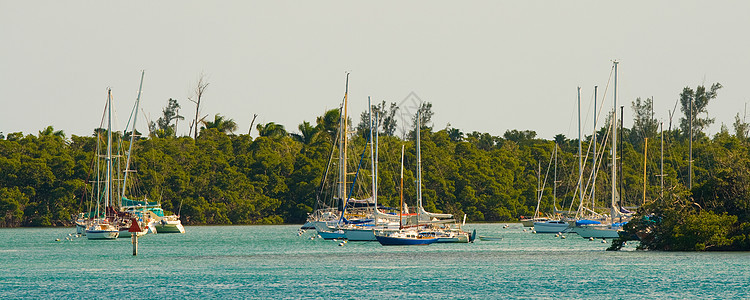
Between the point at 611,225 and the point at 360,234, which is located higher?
the point at 611,225

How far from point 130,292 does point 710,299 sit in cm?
2549

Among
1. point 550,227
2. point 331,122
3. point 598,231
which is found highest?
point 331,122

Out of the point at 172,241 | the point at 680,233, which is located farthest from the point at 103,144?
the point at 680,233

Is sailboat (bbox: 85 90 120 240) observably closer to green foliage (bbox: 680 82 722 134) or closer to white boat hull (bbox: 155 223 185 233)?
white boat hull (bbox: 155 223 185 233)

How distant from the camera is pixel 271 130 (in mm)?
148875

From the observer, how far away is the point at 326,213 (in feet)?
344

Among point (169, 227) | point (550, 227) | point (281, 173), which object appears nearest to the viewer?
point (550, 227)

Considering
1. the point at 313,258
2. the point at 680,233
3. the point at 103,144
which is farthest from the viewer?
the point at 103,144

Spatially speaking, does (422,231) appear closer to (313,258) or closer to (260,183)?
(313,258)

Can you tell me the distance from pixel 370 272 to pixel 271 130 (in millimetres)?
A: 88763

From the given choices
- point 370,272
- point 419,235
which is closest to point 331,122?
point 419,235

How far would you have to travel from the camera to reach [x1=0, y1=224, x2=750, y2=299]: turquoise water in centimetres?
5162

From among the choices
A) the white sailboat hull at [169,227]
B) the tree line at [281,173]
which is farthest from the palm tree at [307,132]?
the white sailboat hull at [169,227]

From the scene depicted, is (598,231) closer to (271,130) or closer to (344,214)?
(344,214)
